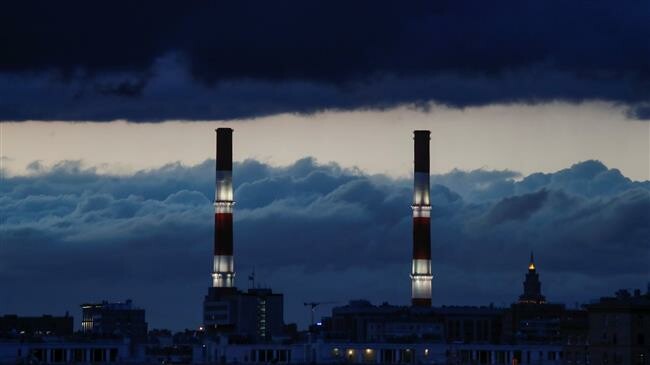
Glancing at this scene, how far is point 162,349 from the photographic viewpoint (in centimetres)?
Answer: 18538

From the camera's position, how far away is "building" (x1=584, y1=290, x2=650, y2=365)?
124m

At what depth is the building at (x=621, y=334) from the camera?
124m

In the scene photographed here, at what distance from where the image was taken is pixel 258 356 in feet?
522

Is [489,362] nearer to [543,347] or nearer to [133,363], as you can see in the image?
[543,347]

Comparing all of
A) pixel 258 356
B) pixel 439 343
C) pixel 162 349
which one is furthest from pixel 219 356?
pixel 162 349

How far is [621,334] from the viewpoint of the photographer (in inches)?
4946

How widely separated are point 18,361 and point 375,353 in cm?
3689

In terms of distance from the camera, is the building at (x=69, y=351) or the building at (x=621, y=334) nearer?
the building at (x=621, y=334)

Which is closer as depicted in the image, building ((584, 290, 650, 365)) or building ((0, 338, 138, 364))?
building ((584, 290, 650, 365))

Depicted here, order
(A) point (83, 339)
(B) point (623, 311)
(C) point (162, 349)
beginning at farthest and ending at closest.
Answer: (C) point (162, 349)
(A) point (83, 339)
(B) point (623, 311)

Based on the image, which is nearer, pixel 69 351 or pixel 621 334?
pixel 621 334

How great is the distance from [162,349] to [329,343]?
93.0 ft

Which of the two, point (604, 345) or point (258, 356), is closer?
point (604, 345)

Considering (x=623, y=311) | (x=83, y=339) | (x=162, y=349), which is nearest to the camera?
(x=623, y=311)
